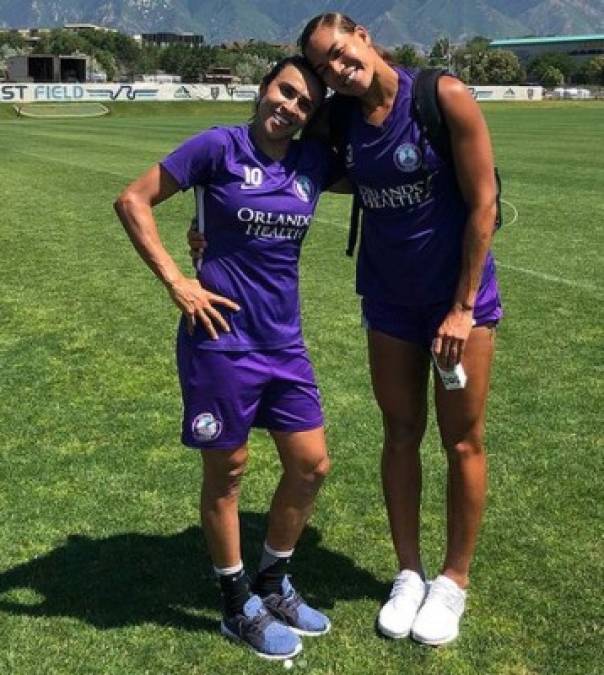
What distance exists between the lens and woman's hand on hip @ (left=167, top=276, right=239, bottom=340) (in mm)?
3053

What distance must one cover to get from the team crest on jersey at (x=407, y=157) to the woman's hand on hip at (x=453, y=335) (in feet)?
1.70

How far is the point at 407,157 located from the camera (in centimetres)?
303

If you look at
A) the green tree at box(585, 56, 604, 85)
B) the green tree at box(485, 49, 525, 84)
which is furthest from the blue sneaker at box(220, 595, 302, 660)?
the green tree at box(585, 56, 604, 85)

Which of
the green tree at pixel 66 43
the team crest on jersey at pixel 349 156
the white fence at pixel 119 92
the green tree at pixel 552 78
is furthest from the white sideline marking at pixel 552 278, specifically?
the green tree at pixel 66 43

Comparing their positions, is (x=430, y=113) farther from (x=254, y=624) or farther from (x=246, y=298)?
(x=254, y=624)

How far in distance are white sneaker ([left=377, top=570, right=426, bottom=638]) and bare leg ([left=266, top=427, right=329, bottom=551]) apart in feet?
1.48

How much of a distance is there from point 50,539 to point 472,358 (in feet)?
7.02

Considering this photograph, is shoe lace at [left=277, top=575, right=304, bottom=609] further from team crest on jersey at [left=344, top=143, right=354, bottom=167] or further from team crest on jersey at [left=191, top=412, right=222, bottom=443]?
team crest on jersey at [left=344, top=143, right=354, bottom=167]

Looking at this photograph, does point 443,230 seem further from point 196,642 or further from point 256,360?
point 196,642

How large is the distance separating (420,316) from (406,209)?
43cm

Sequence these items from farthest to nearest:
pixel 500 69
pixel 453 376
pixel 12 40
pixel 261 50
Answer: pixel 261 50
pixel 12 40
pixel 500 69
pixel 453 376

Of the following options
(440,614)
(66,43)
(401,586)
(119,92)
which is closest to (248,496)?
(401,586)

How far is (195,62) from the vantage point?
147500 mm

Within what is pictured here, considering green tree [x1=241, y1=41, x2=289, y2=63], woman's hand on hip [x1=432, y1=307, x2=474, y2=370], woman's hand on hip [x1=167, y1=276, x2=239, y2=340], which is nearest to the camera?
Result: woman's hand on hip [x1=167, y1=276, x2=239, y2=340]
